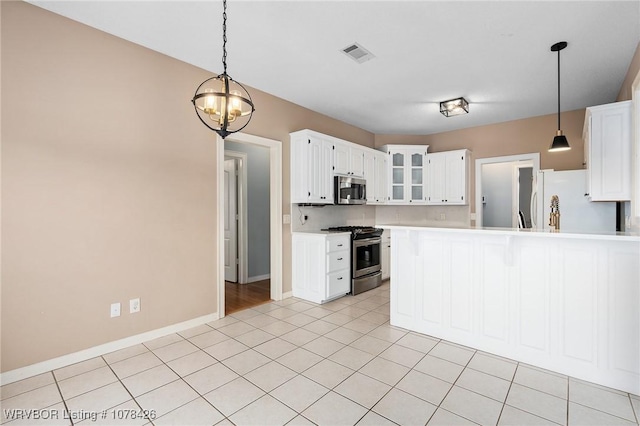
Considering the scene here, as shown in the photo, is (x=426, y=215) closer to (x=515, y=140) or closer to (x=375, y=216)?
(x=375, y=216)

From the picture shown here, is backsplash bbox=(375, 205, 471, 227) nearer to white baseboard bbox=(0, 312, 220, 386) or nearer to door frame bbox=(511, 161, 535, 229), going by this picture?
door frame bbox=(511, 161, 535, 229)

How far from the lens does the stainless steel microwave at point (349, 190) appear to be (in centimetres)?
450

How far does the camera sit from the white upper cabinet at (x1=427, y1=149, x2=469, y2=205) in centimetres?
527

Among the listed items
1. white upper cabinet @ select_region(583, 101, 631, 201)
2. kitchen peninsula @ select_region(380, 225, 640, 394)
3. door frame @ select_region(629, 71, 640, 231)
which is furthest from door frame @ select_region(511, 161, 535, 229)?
kitchen peninsula @ select_region(380, 225, 640, 394)

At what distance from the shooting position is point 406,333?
3002 millimetres

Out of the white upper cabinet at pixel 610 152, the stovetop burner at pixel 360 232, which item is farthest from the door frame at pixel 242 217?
the white upper cabinet at pixel 610 152

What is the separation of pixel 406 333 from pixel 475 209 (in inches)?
130

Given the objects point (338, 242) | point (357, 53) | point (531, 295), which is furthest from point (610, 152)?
point (338, 242)

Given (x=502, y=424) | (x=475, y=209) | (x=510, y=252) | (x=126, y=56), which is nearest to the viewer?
(x=502, y=424)

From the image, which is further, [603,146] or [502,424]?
[603,146]

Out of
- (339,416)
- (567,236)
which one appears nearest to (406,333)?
(339,416)

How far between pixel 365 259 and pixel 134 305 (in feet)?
9.94

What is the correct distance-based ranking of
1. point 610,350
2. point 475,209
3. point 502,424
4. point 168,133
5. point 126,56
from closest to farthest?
point 502,424, point 610,350, point 126,56, point 168,133, point 475,209

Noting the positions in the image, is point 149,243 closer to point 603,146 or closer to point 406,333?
point 406,333
